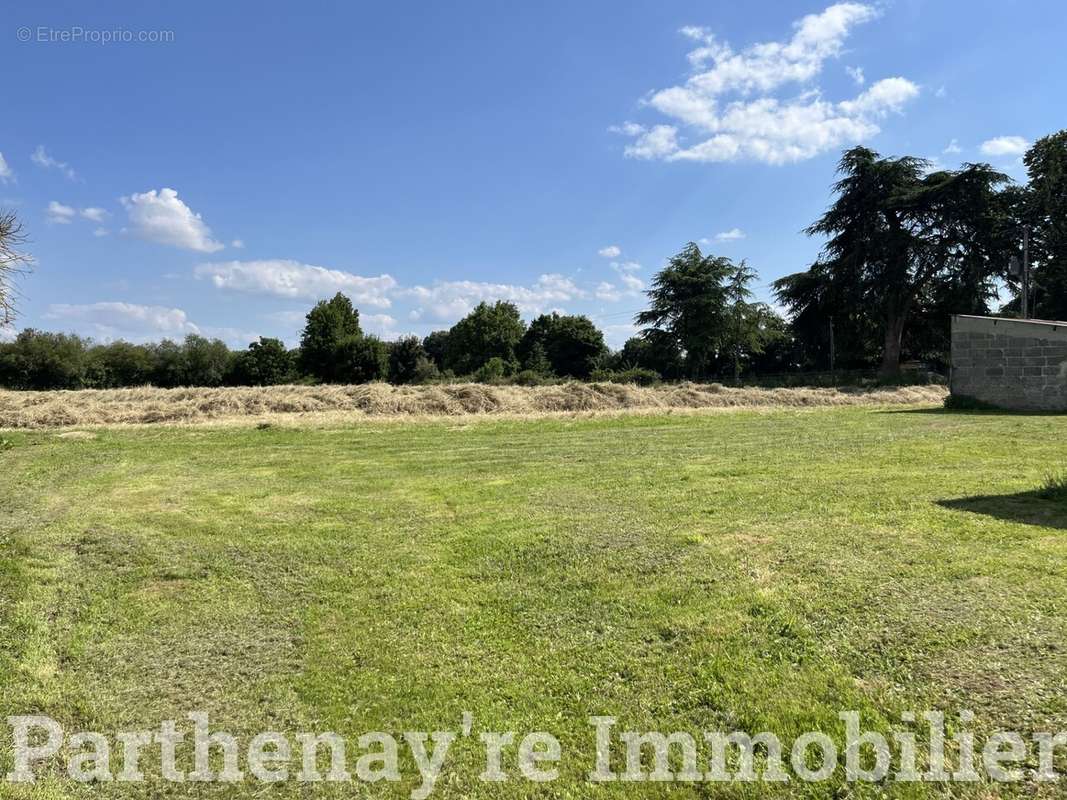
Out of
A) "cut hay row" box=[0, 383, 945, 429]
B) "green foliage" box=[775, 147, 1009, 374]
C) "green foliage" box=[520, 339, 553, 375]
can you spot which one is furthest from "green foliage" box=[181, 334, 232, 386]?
"green foliage" box=[775, 147, 1009, 374]

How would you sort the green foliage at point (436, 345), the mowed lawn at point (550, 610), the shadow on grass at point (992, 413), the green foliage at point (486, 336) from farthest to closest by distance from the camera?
the green foliage at point (436, 345)
the green foliage at point (486, 336)
the shadow on grass at point (992, 413)
the mowed lawn at point (550, 610)

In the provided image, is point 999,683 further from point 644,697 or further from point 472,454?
point 472,454

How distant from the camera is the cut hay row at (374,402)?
21878 millimetres

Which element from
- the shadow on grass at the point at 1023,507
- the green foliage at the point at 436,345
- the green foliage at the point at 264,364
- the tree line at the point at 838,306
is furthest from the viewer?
the green foliage at the point at 436,345

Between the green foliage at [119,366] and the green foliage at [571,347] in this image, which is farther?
the green foliage at [571,347]

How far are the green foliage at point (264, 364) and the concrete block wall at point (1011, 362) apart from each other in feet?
181

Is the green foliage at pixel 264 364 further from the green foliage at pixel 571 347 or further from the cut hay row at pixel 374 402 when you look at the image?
the cut hay row at pixel 374 402

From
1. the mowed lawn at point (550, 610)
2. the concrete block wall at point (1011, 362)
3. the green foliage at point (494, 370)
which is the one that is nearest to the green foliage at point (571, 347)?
the green foliage at point (494, 370)

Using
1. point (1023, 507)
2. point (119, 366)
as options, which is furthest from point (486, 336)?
point (1023, 507)

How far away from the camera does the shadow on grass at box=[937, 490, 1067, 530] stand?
5.10 m

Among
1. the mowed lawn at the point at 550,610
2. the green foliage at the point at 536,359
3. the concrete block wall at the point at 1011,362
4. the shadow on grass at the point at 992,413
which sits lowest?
the mowed lawn at the point at 550,610

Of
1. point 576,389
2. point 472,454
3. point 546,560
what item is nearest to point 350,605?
point 546,560

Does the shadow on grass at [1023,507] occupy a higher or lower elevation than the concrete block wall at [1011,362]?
lower

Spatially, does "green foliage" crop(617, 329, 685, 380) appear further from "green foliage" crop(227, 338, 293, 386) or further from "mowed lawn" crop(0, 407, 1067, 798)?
"mowed lawn" crop(0, 407, 1067, 798)
